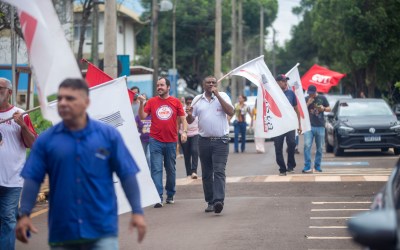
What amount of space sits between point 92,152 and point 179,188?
11.1 m

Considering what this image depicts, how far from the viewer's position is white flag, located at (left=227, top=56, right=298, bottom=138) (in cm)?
1585

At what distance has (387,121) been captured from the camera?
24859mm

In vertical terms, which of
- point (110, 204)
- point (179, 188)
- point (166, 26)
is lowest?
point (179, 188)

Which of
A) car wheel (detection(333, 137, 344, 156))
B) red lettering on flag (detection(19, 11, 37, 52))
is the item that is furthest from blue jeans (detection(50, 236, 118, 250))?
car wheel (detection(333, 137, 344, 156))

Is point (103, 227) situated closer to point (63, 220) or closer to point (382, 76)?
point (63, 220)

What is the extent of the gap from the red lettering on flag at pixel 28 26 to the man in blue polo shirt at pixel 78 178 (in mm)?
1116

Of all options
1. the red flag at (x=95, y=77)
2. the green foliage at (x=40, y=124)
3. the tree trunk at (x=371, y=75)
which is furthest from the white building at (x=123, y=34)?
the red flag at (x=95, y=77)

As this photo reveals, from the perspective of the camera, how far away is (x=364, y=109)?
2583 centimetres

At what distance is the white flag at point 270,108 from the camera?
1585 cm

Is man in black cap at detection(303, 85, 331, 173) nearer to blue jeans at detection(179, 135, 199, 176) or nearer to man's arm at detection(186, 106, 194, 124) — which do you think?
blue jeans at detection(179, 135, 199, 176)

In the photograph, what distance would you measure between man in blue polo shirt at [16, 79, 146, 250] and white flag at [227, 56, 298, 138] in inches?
371

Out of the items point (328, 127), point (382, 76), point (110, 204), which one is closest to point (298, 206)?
point (110, 204)

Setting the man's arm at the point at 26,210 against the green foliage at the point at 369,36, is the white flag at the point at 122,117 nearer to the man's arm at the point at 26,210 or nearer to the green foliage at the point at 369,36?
the man's arm at the point at 26,210

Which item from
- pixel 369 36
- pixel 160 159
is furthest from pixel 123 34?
pixel 160 159
